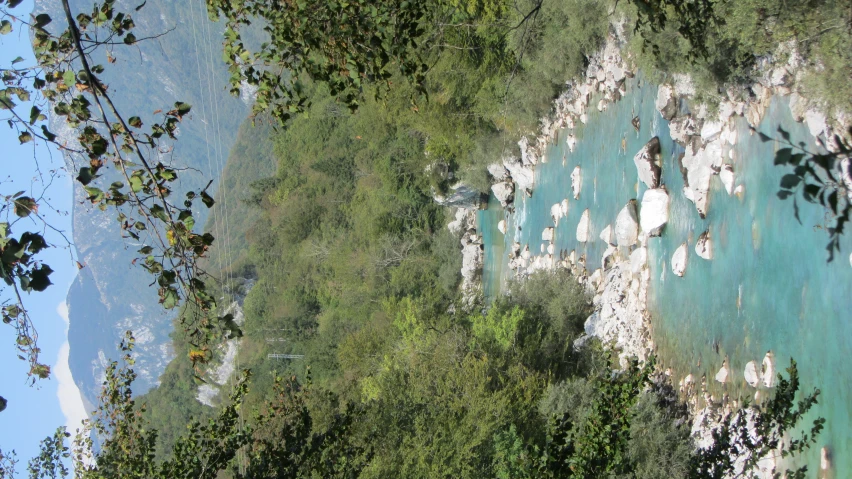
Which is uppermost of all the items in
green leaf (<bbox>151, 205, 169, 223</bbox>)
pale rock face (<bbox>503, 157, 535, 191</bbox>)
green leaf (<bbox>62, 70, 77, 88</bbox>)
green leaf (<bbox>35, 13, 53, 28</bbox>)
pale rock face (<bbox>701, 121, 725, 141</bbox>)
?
pale rock face (<bbox>503, 157, 535, 191</bbox>)

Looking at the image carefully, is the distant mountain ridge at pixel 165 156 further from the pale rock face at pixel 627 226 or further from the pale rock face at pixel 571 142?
the pale rock face at pixel 627 226

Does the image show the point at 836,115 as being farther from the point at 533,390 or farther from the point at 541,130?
the point at 541,130

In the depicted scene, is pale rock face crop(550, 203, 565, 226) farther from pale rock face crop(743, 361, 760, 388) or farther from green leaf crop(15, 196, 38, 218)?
green leaf crop(15, 196, 38, 218)

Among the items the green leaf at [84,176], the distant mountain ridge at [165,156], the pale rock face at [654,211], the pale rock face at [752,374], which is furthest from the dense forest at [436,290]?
the distant mountain ridge at [165,156]

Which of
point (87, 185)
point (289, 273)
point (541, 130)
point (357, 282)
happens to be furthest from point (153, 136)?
point (289, 273)

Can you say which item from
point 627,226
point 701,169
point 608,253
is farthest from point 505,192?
point 701,169

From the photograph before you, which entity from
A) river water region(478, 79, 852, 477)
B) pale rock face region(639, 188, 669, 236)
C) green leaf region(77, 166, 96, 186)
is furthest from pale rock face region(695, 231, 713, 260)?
green leaf region(77, 166, 96, 186)
